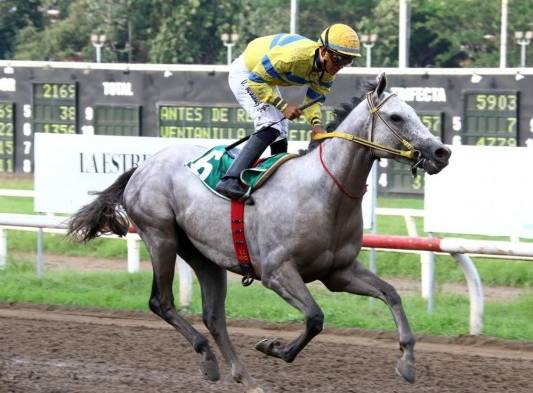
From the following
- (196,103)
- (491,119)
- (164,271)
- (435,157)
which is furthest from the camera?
(196,103)

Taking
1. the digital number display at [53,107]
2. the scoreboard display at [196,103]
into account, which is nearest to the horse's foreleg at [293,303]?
the scoreboard display at [196,103]

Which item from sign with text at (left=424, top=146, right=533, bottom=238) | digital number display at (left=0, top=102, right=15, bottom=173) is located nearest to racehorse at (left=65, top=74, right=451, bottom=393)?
sign with text at (left=424, top=146, right=533, bottom=238)

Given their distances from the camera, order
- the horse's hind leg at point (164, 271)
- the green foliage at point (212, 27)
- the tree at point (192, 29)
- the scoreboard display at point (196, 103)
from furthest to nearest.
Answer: the green foliage at point (212, 27), the tree at point (192, 29), the scoreboard display at point (196, 103), the horse's hind leg at point (164, 271)

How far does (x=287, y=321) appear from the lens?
342 inches

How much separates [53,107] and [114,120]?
1.02m

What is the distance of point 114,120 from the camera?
A: 17.7 m

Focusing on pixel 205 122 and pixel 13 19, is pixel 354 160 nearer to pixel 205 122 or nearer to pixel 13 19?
pixel 205 122

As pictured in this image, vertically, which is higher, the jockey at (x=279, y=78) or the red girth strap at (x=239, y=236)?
the jockey at (x=279, y=78)

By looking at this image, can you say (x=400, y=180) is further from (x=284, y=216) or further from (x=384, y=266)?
(x=284, y=216)

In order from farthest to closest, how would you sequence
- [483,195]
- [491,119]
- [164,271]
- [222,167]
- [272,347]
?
1. [491,119]
2. [483,195]
3. [164,271]
4. [222,167]
5. [272,347]

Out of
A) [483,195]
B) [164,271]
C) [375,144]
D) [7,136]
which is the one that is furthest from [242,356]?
[7,136]

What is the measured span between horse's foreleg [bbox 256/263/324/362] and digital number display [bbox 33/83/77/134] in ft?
39.6

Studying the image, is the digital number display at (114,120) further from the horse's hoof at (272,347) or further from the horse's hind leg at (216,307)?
the horse's hoof at (272,347)

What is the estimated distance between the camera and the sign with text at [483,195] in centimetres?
895
